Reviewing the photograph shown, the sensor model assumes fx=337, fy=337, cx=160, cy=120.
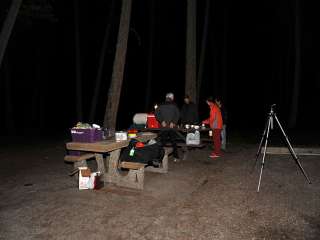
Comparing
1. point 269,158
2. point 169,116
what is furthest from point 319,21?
point 169,116

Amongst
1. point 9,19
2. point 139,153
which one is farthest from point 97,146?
point 9,19

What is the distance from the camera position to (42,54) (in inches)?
1283

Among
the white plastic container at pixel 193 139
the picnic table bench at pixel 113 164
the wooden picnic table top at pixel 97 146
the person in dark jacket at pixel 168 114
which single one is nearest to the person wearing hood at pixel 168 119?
the person in dark jacket at pixel 168 114

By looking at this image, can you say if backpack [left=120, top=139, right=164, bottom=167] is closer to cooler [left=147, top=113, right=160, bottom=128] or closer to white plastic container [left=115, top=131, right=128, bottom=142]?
white plastic container [left=115, top=131, right=128, bottom=142]

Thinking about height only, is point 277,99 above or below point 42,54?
below

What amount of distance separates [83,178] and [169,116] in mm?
3622

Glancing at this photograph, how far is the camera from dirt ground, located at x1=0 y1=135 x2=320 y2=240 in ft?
17.0

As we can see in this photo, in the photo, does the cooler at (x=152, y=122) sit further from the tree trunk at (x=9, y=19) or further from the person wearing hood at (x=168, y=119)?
the tree trunk at (x=9, y=19)

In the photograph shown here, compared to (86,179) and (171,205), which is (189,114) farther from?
(171,205)

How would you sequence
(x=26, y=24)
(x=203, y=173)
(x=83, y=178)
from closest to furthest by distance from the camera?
(x=83, y=178)
(x=203, y=173)
(x=26, y=24)

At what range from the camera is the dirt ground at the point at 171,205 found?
5.18 m

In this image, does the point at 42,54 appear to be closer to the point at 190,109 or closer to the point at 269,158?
the point at 190,109

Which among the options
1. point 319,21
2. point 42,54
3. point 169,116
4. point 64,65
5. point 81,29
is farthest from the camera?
point 64,65

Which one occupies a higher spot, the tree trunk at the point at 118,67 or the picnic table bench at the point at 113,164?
the tree trunk at the point at 118,67
